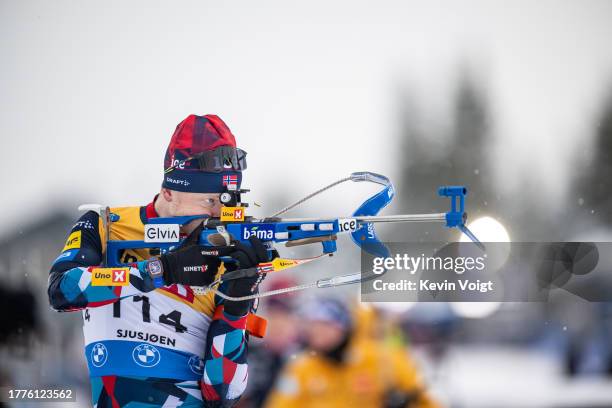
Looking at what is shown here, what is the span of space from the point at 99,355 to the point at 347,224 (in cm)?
89

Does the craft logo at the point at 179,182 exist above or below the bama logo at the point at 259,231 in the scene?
above

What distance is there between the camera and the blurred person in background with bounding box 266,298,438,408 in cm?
422

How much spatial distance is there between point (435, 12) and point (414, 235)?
6.59 ft

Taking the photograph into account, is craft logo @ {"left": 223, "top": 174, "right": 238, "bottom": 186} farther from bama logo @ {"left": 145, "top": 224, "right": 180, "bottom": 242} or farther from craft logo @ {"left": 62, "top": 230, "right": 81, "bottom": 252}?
craft logo @ {"left": 62, "top": 230, "right": 81, "bottom": 252}

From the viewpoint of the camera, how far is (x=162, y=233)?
2439 millimetres

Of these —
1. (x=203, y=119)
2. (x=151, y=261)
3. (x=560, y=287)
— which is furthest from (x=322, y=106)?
(x=151, y=261)

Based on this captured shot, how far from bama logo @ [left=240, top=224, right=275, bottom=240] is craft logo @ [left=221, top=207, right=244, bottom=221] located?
0.11 feet

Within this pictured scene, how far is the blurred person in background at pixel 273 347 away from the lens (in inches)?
176

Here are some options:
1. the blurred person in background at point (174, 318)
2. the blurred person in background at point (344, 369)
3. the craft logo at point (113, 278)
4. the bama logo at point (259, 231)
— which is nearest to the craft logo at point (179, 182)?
the blurred person in background at point (174, 318)

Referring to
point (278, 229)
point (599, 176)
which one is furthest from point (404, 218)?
point (599, 176)

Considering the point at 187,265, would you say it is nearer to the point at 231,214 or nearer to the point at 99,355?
the point at 231,214

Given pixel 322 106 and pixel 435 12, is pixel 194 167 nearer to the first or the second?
pixel 322 106

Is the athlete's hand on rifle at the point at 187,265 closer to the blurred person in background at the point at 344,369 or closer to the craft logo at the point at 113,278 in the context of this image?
the craft logo at the point at 113,278

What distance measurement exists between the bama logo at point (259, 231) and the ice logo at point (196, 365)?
1.52 feet
